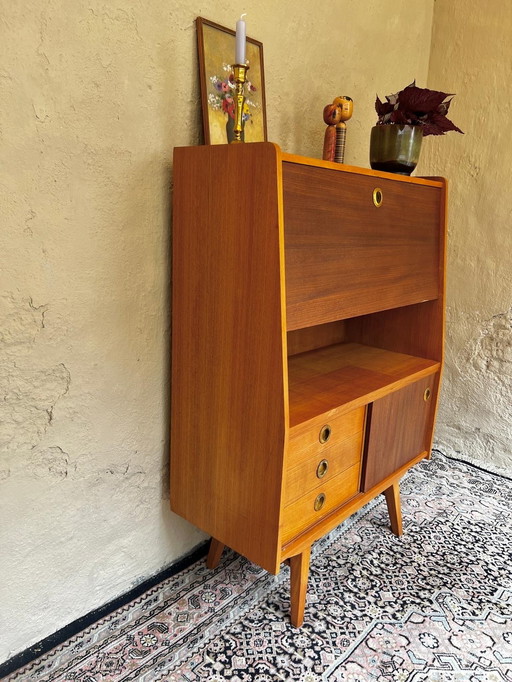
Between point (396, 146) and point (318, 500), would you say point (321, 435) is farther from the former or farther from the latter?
point (396, 146)

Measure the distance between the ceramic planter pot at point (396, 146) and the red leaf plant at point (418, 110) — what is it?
0.09 ft

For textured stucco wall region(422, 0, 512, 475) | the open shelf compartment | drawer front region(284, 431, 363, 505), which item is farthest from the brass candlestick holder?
textured stucco wall region(422, 0, 512, 475)

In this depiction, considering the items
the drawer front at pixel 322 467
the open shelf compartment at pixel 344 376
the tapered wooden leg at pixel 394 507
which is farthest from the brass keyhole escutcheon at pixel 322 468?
the tapered wooden leg at pixel 394 507

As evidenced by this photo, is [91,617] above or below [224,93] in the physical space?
below

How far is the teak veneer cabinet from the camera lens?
1.10 meters

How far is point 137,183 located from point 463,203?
1598 millimetres

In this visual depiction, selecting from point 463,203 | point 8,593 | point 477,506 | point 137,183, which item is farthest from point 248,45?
point 477,506

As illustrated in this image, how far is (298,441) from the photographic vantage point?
1.20 metres

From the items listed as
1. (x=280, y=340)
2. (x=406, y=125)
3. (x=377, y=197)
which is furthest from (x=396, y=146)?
(x=280, y=340)

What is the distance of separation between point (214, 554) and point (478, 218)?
175cm

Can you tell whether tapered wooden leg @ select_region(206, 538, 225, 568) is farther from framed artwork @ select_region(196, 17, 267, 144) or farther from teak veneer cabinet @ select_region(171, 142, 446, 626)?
framed artwork @ select_region(196, 17, 267, 144)

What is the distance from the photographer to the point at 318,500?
132 cm

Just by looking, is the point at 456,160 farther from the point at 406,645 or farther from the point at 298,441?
the point at 406,645

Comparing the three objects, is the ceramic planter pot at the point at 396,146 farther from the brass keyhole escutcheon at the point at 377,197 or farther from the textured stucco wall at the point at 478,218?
the textured stucco wall at the point at 478,218
